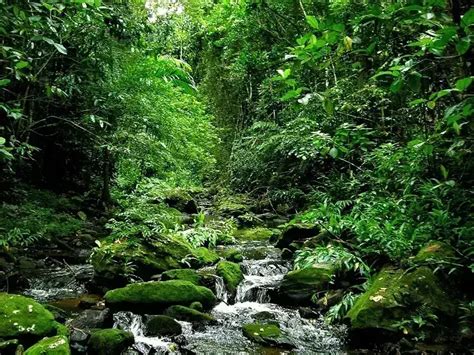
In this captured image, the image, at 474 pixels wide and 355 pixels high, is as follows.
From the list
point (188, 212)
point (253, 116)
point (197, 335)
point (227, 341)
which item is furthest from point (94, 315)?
point (253, 116)

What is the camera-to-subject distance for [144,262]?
7363 mm

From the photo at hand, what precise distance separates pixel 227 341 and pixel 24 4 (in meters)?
4.62

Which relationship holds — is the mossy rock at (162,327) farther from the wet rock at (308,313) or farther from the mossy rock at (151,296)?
the wet rock at (308,313)

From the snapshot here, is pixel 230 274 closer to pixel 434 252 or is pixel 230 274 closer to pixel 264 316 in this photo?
pixel 264 316

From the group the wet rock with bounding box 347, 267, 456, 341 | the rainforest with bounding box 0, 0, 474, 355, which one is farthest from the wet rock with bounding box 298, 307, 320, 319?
the wet rock with bounding box 347, 267, 456, 341

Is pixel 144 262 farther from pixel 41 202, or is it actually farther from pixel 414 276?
pixel 41 202

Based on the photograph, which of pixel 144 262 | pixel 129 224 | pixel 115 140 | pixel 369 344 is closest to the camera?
pixel 369 344

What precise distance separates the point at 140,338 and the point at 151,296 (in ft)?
2.51

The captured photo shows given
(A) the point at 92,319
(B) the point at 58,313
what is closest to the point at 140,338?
(A) the point at 92,319

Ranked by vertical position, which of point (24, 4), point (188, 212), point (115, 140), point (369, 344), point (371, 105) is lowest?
point (188, 212)

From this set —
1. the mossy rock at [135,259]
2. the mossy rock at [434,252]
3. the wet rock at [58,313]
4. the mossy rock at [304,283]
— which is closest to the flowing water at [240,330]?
the mossy rock at [304,283]

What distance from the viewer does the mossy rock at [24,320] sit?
443 cm

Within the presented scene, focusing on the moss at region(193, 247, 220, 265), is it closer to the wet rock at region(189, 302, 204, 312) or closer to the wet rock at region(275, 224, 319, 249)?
the wet rock at region(275, 224, 319, 249)

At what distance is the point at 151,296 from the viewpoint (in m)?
6.15
